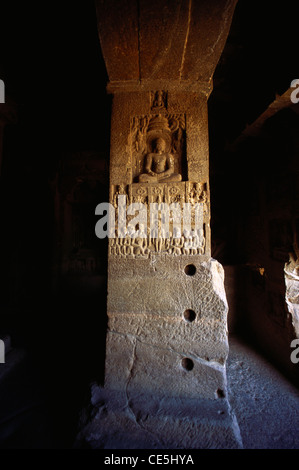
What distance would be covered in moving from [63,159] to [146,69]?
4.08 metres

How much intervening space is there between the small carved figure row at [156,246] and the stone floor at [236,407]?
173 cm

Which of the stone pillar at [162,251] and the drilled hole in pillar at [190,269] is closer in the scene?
the stone pillar at [162,251]

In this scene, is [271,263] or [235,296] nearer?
[271,263]

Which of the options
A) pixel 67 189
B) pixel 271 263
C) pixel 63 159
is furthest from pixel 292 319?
pixel 63 159

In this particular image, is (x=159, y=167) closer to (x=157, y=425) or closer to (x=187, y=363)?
(x=187, y=363)

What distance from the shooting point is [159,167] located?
2.25 metres

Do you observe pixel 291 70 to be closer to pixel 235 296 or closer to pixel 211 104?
pixel 211 104

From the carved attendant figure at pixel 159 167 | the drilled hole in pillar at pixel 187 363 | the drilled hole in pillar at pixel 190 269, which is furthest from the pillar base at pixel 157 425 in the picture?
the carved attendant figure at pixel 159 167

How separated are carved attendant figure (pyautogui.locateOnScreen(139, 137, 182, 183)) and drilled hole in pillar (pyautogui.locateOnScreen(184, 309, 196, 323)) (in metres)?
1.40

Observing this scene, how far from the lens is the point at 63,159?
18.0 ft

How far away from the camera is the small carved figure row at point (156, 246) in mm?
2131

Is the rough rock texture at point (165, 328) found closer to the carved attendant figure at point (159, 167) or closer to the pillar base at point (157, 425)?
the pillar base at point (157, 425)

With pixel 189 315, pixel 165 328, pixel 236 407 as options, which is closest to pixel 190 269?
pixel 189 315

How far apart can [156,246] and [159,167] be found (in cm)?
88
